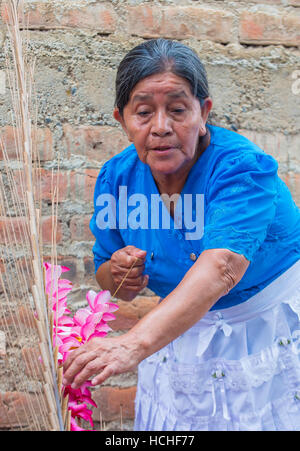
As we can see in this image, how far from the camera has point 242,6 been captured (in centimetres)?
172

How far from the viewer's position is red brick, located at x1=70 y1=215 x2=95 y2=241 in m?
1.70

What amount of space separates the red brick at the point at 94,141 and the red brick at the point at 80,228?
0.19m

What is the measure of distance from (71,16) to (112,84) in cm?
24

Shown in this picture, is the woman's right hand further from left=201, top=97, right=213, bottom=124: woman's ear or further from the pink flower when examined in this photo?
left=201, top=97, right=213, bottom=124: woman's ear

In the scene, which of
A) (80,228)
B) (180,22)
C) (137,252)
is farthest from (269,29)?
(137,252)

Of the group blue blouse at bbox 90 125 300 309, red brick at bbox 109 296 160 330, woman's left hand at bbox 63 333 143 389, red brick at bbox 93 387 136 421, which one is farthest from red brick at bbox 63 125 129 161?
woman's left hand at bbox 63 333 143 389

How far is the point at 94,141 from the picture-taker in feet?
5.57

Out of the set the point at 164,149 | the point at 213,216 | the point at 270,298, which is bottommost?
the point at 270,298

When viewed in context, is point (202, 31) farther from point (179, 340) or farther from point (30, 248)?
point (30, 248)

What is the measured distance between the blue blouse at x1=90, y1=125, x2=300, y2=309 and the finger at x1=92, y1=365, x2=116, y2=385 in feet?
1.02

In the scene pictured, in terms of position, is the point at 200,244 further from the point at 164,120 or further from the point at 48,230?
the point at 48,230

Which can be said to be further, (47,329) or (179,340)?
(179,340)
